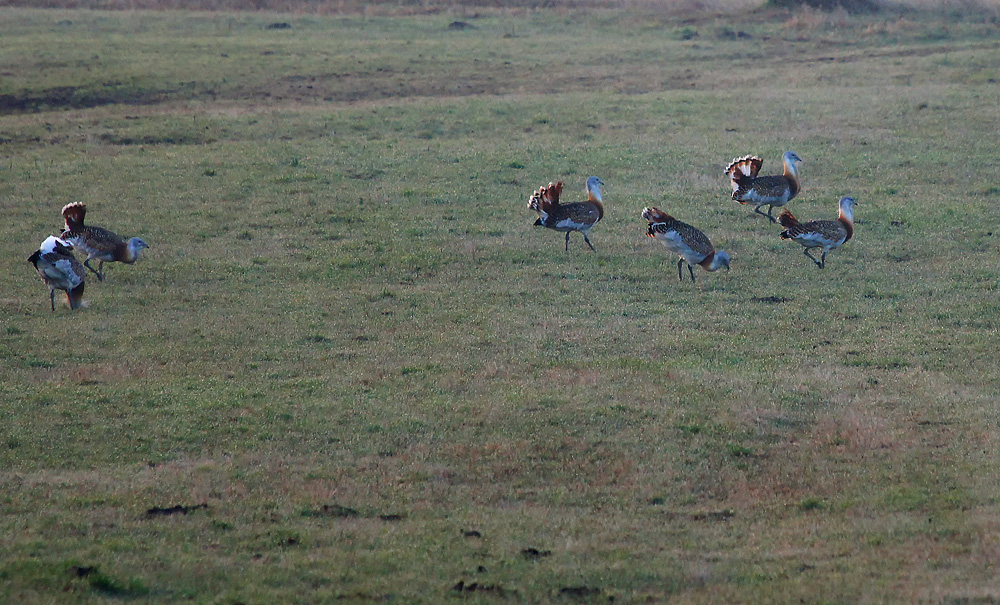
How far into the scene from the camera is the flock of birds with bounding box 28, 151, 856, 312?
40.8ft

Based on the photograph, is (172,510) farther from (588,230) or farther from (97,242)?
(588,230)

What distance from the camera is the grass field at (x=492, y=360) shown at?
22.9 feet

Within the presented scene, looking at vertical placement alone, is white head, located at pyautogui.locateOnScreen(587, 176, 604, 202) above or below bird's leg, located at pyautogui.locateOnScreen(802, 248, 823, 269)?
above

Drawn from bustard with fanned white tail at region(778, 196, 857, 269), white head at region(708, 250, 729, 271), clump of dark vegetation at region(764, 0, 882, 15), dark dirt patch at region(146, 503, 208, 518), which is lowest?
dark dirt patch at region(146, 503, 208, 518)

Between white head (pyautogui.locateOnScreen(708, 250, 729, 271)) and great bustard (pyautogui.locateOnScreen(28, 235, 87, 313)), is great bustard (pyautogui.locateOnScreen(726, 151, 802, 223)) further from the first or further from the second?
great bustard (pyautogui.locateOnScreen(28, 235, 87, 313))

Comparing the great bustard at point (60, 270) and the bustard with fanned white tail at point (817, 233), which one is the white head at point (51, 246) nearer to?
the great bustard at point (60, 270)

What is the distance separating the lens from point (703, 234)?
1383 centimetres

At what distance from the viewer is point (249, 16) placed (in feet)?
127

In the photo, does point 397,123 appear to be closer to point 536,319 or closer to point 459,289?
point 459,289

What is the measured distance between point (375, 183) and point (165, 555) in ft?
40.5

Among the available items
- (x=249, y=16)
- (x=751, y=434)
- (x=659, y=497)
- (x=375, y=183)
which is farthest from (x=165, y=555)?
(x=249, y=16)

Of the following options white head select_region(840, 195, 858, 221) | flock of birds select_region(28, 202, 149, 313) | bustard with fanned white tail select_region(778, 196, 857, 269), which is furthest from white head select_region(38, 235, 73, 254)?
white head select_region(840, 195, 858, 221)

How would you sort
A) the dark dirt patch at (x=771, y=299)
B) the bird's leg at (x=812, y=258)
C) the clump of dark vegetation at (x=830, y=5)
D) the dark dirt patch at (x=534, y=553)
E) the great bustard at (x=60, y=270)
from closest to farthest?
the dark dirt patch at (x=534, y=553) → the great bustard at (x=60, y=270) → the dark dirt patch at (x=771, y=299) → the bird's leg at (x=812, y=258) → the clump of dark vegetation at (x=830, y=5)

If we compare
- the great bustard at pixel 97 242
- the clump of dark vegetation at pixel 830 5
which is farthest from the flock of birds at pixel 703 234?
the clump of dark vegetation at pixel 830 5
